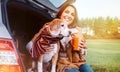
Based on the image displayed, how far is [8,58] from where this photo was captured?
326cm

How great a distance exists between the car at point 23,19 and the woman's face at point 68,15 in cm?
7

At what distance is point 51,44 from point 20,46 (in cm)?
30

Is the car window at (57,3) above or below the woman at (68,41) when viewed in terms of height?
above

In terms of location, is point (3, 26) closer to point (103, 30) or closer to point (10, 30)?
point (10, 30)

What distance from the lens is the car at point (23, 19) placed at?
3326 mm

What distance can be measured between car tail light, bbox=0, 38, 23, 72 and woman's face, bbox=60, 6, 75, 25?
567 mm

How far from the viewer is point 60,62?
3.48m

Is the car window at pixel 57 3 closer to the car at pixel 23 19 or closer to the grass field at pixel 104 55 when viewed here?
the car at pixel 23 19

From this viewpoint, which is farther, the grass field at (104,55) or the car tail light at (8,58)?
the grass field at (104,55)

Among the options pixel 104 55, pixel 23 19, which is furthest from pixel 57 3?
pixel 104 55

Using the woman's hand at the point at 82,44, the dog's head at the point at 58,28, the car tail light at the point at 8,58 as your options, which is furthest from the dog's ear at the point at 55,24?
the car tail light at the point at 8,58

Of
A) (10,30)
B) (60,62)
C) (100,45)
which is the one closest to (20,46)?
(10,30)

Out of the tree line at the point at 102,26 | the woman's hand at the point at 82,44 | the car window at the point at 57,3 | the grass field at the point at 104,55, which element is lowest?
the grass field at the point at 104,55

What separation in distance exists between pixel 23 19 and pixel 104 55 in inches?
34.1
